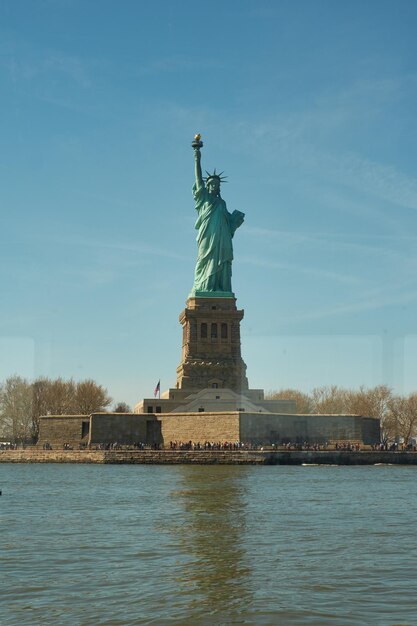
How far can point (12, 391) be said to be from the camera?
84.2m

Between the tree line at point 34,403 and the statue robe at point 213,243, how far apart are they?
19.1 m

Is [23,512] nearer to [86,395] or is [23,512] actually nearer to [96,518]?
[96,518]

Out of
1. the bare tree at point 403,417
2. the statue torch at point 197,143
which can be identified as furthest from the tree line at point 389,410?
the statue torch at point 197,143

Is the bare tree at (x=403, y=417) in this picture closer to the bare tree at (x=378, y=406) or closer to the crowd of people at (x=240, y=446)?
the bare tree at (x=378, y=406)

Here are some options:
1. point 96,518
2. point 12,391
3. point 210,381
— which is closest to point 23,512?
point 96,518

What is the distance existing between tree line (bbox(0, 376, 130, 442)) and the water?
5225 cm

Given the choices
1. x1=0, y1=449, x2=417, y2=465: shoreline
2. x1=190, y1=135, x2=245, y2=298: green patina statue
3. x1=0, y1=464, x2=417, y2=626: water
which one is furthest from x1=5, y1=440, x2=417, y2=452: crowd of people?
x1=0, y1=464, x2=417, y2=626: water

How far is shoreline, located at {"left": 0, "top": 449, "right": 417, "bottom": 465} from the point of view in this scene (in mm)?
57750

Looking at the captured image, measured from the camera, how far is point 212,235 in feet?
257

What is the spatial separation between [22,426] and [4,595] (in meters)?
73.0

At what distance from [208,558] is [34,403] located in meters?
71.1

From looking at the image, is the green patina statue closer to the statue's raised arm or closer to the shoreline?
the statue's raised arm

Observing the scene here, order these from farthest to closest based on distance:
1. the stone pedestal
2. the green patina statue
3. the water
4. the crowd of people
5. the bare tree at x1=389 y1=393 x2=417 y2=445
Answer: the bare tree at x1=389 y1=393 x2=417 y2=445 → the green patina statue → the stone pedestal → the crowd of people → the water

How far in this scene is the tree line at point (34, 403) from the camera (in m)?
84.2
